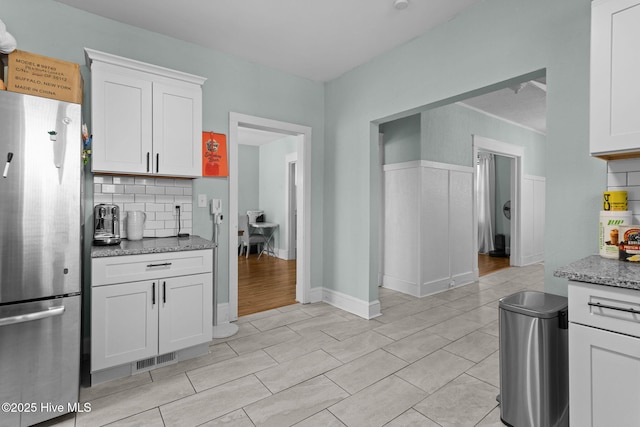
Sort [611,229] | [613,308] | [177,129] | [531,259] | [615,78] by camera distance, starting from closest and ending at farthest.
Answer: [613,308], [615,78], [611,229], [177,129], [531,259]

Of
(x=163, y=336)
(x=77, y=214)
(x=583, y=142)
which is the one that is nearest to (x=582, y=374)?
(x=583, y=142)

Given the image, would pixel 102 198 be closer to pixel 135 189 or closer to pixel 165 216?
pixel 135 189

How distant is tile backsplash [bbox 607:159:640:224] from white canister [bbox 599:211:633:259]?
6cm

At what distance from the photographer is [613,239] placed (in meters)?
1.63

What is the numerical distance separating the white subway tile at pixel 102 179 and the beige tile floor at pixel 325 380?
1516mm

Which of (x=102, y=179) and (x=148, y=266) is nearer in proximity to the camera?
(x=148, y=266)

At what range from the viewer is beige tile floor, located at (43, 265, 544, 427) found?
5.87 feet

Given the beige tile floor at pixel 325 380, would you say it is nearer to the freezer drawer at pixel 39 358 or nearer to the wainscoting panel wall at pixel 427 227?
the freezer drawer at pixel 39 358

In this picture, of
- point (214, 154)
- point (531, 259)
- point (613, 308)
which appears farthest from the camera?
point (531, 259)

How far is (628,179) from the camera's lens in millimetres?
1703

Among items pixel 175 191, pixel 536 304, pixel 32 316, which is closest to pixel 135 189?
pixel 175 191

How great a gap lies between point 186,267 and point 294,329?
1.27m

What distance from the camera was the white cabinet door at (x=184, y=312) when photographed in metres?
2.25

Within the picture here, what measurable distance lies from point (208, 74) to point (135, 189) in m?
1.34
